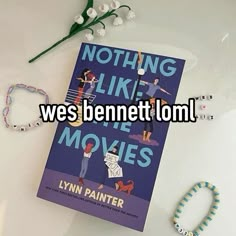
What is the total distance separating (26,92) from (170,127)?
0.28 meters

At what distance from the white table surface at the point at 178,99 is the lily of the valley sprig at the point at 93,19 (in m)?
0.01

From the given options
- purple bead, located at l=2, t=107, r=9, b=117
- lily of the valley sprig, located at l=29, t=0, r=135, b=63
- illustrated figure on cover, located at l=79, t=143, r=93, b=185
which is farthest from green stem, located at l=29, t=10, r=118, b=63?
illustrated figure on cover, located at l=79, t=143, r=93, b=185

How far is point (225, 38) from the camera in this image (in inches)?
25.2

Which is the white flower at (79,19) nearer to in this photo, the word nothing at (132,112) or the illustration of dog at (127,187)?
the word nothing at (132,112)

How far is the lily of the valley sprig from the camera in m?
0.67

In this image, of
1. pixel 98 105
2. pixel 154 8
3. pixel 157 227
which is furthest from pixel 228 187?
pixel 154 8

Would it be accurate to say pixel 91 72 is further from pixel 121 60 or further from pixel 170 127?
pixel 170 127

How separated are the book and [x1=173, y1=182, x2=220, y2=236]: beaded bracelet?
5 centimetres

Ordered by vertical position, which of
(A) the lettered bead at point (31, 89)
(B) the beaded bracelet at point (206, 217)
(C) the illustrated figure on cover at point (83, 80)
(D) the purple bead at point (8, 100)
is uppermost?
(C) the illustrated figure on cover at point (83, 80)

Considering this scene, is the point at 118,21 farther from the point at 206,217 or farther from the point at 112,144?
the point at 206,217

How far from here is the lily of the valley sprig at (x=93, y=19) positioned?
2.20 feet

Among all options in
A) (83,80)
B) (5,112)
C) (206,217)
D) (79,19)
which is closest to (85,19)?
(79,19)

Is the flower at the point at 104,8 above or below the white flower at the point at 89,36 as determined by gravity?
above

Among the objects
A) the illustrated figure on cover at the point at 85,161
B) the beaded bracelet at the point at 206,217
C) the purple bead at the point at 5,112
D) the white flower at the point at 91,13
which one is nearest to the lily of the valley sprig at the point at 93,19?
the white flower at the point at 91,13
